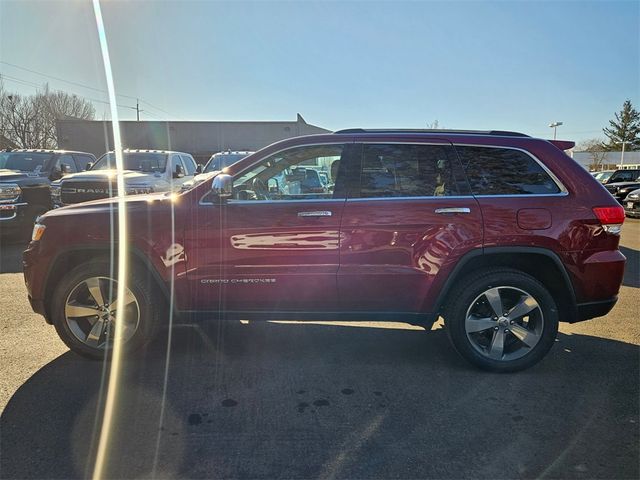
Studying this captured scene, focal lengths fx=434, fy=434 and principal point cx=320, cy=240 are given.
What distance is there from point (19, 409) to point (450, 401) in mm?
3052

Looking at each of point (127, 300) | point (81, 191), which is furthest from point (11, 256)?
point (127, 300)

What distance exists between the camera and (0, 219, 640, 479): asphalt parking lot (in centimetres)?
251

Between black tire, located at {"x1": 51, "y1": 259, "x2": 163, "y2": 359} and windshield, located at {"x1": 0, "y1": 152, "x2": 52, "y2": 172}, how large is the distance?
8.05 metres

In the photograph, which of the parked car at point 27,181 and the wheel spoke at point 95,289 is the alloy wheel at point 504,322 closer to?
the wheel spoke at point 95,289

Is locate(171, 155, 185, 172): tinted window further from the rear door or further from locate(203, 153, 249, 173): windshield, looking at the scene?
the rear door

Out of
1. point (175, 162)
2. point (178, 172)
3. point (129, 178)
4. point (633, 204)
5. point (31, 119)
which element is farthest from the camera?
point (31, 119)

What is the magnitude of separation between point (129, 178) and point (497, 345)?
8.23 m

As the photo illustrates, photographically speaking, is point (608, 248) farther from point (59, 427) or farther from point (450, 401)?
point (59, 427)

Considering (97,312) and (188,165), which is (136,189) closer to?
(188,165)

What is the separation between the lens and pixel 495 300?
11.8ft

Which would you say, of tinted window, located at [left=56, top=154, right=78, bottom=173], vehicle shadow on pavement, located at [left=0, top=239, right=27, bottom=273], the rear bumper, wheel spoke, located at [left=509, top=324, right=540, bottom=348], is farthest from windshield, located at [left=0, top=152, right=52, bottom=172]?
the rear bumper

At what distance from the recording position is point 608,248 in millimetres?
3545

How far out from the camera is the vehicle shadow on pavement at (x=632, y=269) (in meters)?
6.62

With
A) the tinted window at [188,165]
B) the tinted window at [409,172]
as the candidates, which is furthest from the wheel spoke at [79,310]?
the tinted window at [188,165]
